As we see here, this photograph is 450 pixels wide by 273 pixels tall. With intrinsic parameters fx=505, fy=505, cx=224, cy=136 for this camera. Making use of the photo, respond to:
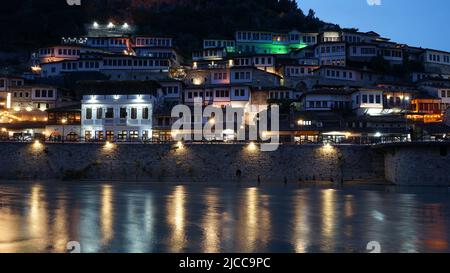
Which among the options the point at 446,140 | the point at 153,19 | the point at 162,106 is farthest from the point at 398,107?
the point at 153,19

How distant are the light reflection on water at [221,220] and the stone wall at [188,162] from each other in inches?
345

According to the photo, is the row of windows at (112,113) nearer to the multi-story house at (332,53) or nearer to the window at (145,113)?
the window at (145,113)

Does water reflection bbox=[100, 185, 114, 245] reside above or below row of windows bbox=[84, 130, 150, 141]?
below

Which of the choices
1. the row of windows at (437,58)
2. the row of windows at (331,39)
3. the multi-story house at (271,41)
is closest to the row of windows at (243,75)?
the multi-story house at (271,41)

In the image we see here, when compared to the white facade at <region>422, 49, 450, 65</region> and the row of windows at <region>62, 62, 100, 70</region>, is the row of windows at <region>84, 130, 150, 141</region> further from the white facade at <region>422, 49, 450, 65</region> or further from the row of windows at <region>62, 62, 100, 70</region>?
the white facade at <region>422, 49, 450, 65</region>

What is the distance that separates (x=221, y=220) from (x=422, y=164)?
83.4ft

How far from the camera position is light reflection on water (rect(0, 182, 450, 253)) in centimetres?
2077

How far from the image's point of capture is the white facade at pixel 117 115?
210 ft

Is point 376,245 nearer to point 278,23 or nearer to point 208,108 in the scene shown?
point 208,108

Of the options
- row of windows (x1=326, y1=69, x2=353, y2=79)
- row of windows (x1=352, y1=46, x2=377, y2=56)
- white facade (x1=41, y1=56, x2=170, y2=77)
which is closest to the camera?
row of windows (x1=326, y1=69, x2=353, y2=79)

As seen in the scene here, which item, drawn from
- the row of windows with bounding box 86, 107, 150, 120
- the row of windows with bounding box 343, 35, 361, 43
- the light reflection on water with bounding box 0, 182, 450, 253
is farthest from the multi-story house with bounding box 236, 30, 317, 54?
the light reflection on water with bounding box 0, 182, 450, 253

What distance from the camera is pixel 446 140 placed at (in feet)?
143

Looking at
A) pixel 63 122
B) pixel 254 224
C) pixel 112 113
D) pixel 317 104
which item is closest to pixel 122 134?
pixel 112 113

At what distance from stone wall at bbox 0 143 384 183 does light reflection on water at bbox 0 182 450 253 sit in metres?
8.76
